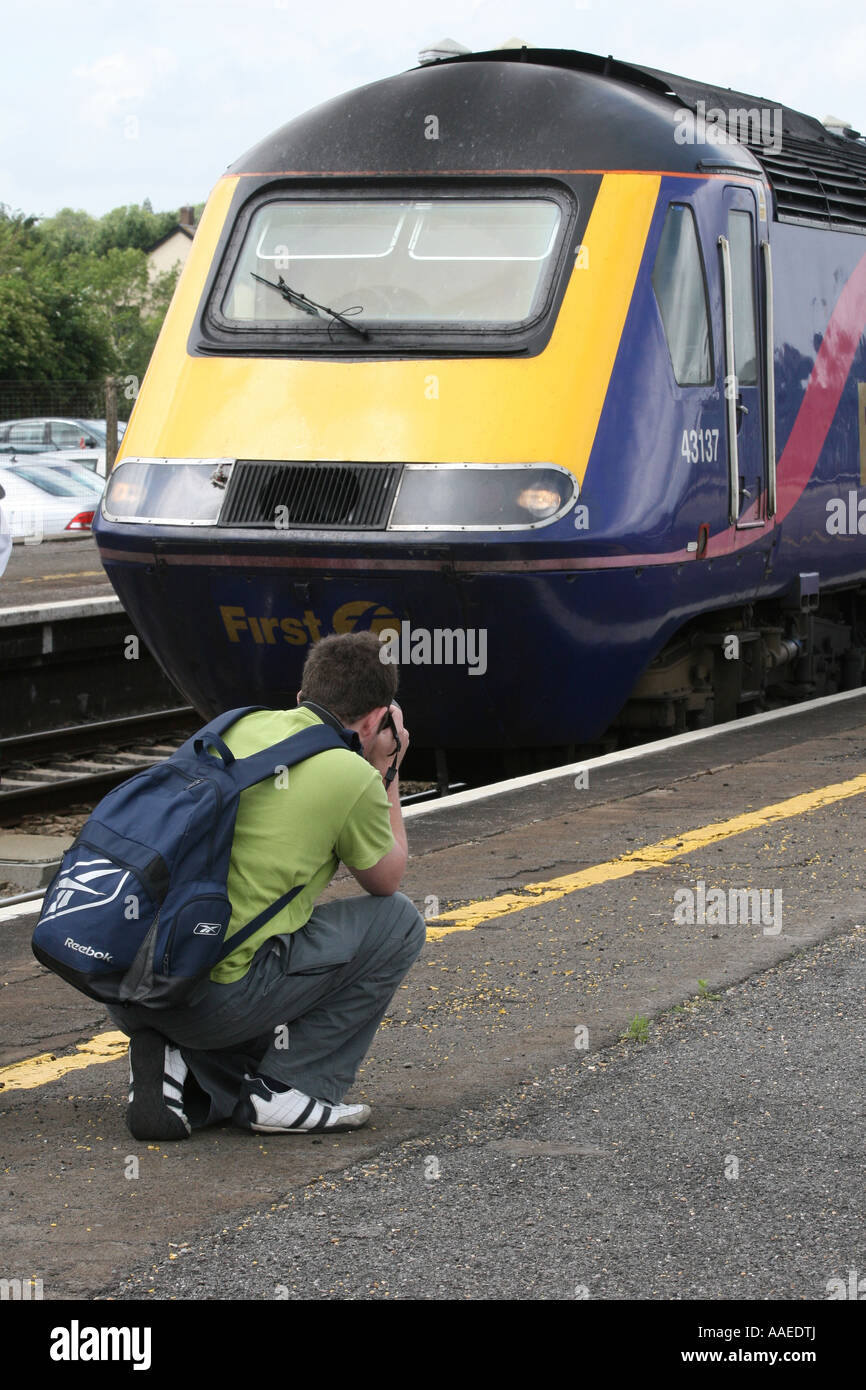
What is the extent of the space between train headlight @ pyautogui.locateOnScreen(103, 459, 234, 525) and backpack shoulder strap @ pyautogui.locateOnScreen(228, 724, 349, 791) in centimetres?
460

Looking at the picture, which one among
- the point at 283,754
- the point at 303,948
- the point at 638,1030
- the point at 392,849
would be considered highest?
the point at 283,754

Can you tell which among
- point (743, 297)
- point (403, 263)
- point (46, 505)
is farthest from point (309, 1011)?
point (46, 505)

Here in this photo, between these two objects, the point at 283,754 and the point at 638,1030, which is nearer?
the point at 283,754

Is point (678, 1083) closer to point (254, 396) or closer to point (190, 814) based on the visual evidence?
point (190, 814)

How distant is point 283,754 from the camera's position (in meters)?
4.26

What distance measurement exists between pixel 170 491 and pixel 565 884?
124 inches

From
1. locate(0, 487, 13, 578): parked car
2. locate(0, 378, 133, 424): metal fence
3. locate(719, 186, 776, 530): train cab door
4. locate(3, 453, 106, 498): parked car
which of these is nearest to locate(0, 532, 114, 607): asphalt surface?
locate(3, 453, 106, 498): parked car

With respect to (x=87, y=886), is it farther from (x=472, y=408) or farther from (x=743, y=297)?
(x=743, y=297)

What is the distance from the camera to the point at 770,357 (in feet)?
33.1

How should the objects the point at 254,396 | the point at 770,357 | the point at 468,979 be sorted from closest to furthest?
the point at 468,979 < the point at 254,396 < the point at 770,357

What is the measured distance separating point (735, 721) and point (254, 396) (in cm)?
323

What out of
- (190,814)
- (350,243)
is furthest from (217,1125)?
(350,243)

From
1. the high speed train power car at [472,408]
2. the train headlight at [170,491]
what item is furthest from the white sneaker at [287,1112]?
the train headlight at [170,491]

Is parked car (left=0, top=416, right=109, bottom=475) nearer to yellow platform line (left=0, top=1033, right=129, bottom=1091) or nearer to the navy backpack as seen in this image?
yellow platform line (left=0, top=1033, right=129, bottom=1091)
